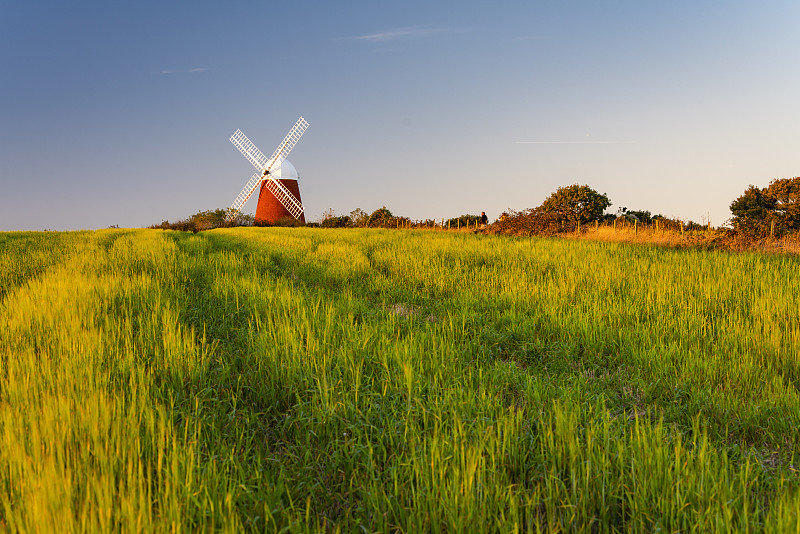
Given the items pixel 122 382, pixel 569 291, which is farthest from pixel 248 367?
pixel 569 291

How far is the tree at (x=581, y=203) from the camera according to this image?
38.7 m

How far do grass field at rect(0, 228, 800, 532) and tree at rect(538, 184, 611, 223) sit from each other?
34957 mm

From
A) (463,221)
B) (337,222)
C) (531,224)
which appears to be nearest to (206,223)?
(337,222)

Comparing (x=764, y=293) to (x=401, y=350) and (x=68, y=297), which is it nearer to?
(x=401, y=350)

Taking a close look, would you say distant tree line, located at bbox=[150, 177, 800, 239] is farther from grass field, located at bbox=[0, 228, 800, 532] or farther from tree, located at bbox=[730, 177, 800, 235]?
grass field, located at bbox=[0, 228, 800, 532]

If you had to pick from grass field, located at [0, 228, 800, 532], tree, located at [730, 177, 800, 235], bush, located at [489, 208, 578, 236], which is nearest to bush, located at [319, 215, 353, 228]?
bush, located at [489, 208, 578, 236]

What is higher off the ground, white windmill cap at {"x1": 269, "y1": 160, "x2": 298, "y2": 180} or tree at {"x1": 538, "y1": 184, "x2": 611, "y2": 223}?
white windmill cap at {"x1": 269, "y1": 160, "x2": 298, "y2": 180}

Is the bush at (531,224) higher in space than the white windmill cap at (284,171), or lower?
lower

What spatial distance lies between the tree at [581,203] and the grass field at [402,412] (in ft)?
115

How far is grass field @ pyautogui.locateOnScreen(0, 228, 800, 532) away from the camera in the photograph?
1.81 metres

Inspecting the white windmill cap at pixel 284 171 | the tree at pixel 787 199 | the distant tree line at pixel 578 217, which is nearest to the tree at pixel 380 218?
the distant tree line at pixel 578 217

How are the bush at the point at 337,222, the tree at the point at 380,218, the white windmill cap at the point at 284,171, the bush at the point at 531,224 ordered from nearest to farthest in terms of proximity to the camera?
the bush at the point at 531,224 < the tree at the point at 380,218 < the bush at the point at 337,222 < the white windmill cap at the point at 284,171

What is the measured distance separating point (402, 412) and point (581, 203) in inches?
1633

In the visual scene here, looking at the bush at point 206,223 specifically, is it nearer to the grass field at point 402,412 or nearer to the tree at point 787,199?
the grass field at point 402,412
